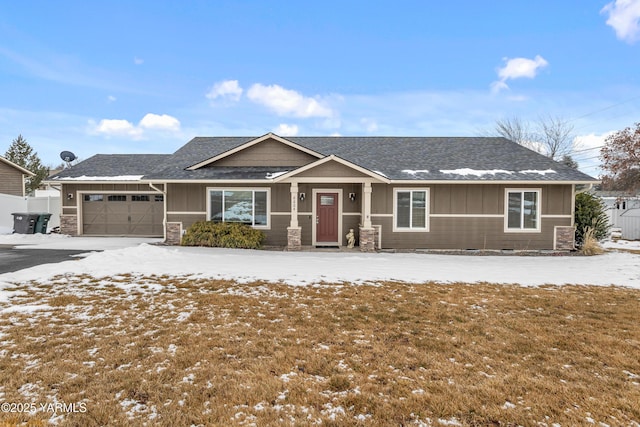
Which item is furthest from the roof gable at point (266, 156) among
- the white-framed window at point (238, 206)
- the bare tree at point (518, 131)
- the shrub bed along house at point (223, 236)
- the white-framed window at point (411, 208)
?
the bare tree at point (518, 131)

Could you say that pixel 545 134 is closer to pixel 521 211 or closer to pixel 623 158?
pixel 623 158

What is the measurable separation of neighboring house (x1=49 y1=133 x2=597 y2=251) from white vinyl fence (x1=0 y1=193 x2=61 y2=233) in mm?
10228

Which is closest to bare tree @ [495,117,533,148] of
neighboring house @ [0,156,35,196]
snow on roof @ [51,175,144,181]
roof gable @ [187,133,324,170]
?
roof gable @ [187,133,324,170]

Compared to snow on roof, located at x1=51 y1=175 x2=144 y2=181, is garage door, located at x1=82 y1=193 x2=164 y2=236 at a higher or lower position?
lower

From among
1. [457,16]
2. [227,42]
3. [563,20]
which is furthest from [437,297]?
[227,42]

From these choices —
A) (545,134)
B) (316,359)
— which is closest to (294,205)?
(316,359)

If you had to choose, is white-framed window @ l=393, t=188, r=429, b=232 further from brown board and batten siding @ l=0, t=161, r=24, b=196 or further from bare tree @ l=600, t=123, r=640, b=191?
brown board and batten siding @ l=0, t=161, r=24, b=196

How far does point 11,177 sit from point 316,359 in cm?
2880

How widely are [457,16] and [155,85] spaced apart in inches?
899

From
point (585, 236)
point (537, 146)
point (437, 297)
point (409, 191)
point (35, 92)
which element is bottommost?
point (437, 297)

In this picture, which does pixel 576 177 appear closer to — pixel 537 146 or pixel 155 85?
pixel 537 146

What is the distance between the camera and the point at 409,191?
11.7 m

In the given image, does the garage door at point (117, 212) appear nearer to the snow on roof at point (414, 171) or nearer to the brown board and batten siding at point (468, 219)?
the brown board and batten siding at point (468, 219)

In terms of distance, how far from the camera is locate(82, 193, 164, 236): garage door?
15.0 metres
